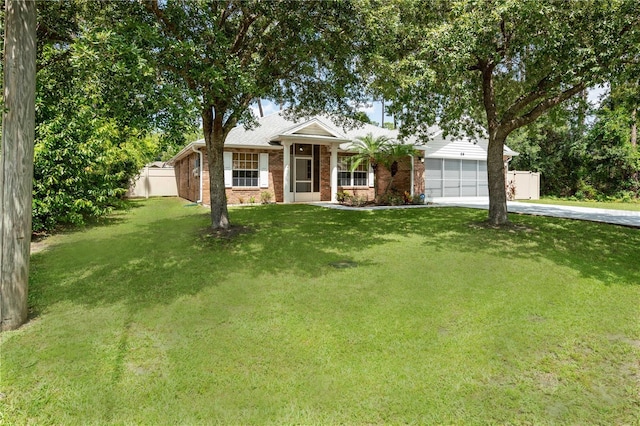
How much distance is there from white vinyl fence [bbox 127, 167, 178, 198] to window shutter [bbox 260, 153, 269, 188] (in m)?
12.8

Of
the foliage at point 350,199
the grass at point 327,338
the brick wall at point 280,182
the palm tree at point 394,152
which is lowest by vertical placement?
the grass at point 327,338

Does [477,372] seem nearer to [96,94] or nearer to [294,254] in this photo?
[294,254]

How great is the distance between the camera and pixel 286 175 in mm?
17609

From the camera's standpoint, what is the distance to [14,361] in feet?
11.1

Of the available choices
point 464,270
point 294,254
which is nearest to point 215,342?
point 294,254

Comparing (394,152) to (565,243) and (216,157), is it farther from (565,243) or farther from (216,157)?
(216,157)

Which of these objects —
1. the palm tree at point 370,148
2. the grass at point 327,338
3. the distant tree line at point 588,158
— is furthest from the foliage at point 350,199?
the distant tree line at point 588,158

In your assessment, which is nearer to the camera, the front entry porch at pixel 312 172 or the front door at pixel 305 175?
the front entry porch at pixel 312 172

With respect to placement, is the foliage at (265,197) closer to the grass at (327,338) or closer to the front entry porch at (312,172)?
the front entry porch at (312,172)

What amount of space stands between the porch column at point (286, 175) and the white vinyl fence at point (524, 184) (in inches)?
524

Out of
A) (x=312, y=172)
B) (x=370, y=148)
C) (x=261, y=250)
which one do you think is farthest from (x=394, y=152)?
(x=261, y=250)

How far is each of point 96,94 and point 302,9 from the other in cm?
406

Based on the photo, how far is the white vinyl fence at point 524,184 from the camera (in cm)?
2202

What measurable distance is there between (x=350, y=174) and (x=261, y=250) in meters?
12.3
